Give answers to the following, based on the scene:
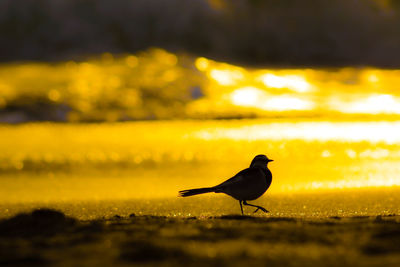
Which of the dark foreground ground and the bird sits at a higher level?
the bird

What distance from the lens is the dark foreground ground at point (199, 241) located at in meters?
7.57

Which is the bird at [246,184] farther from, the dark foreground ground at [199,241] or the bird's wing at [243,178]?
the dark foreground ground at [199,241]

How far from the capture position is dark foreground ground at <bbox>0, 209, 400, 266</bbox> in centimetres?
757

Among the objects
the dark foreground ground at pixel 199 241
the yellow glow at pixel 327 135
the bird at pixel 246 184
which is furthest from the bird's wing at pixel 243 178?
the yellow glow at pixel 327 135

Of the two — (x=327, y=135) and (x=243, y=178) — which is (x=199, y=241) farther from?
(x=327, y=135)

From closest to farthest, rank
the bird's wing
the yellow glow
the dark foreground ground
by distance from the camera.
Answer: the dark foreground ground < the bird's wing < the yellow glow

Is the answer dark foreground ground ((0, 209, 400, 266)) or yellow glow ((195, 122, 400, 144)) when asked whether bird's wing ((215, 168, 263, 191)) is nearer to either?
dark foreground ground ((0, 209, 400, 266))

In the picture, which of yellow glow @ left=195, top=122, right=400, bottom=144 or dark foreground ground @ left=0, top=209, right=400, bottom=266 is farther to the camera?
yellow glow @ left=195, top=122, right=400, bottom=144

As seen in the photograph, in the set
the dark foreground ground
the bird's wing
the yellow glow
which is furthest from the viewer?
the yellow glow

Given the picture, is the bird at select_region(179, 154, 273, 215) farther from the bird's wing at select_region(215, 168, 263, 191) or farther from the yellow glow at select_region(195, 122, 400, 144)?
the yellow glow at select_region(195, 122, 400, 144)

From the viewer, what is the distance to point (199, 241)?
28.6 ft

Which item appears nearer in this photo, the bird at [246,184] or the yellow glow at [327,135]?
the bird at [246,184]

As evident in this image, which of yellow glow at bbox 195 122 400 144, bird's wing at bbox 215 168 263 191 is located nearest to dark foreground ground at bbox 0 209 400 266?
bird's wing at bbox 215 168 263 191

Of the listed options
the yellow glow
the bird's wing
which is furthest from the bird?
the yellow glow
